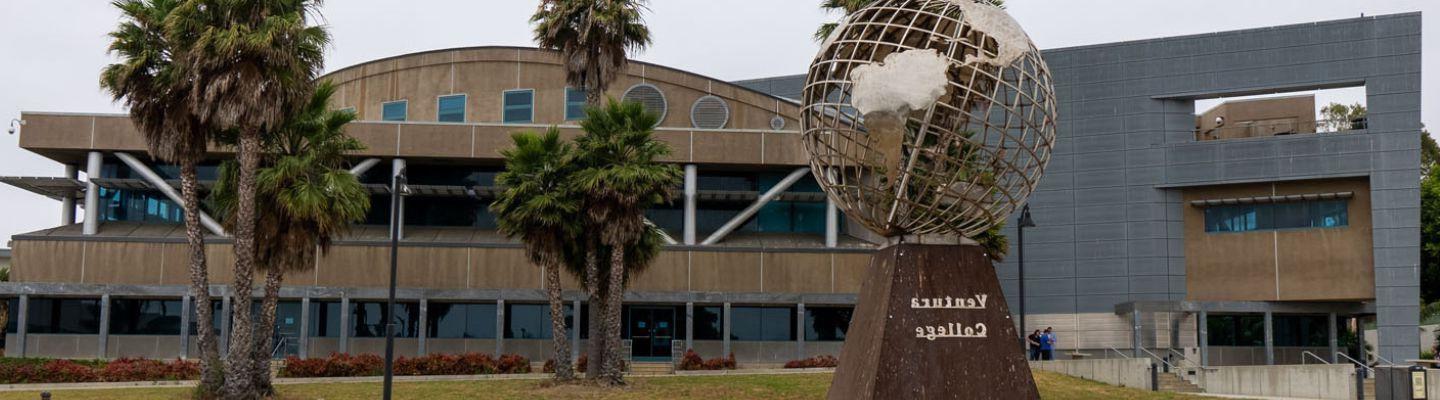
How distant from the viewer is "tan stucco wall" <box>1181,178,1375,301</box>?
4088cm

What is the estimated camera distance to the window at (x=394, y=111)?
4522cm

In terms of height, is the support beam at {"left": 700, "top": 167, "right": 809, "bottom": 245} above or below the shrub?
above

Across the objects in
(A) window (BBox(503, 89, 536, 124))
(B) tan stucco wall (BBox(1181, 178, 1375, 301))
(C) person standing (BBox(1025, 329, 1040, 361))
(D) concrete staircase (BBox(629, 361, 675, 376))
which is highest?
(A) window (BBox(503, 89, 536, 124))

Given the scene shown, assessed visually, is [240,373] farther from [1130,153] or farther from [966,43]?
[1130,153]

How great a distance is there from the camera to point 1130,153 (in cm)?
4309

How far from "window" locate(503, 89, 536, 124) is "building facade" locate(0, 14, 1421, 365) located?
0.23ft

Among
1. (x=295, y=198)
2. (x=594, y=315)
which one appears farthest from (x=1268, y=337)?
(x=295, y=198)

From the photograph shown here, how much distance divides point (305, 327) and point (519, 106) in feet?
35.9

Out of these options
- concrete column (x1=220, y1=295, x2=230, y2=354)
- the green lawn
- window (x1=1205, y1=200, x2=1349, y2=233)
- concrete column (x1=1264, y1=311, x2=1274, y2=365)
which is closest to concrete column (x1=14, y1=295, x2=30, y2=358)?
concrete column (x1=220, y1=295, x2=230, y2=354)

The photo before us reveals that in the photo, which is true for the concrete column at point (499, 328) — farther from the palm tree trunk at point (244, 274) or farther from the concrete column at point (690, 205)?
the palm tree trunk at point (244, 274)

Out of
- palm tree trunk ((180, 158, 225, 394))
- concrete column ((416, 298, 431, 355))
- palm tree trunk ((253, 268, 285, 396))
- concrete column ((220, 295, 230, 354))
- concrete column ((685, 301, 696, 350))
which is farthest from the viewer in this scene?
concrete column ((685, 301, 696, 350))

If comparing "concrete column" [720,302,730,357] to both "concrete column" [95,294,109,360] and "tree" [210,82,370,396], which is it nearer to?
"tree" [210,82,370,396]

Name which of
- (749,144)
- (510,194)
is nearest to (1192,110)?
(749,144)

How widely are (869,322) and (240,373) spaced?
1361 cm
